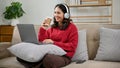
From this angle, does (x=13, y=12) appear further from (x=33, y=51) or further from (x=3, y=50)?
(x=33, y=51)

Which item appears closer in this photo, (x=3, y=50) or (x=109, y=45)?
(x=109, y=45)

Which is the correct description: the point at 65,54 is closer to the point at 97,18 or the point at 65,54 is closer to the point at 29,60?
the point at 29,60

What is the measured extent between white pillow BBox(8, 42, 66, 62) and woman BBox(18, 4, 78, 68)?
4 cm

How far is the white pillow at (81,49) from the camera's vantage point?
2.05 meters

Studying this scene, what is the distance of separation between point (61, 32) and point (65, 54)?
0.26 m

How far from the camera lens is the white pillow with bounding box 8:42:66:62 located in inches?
67.4

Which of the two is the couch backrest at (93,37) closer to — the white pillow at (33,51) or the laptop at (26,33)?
the white pillow at (33,51)

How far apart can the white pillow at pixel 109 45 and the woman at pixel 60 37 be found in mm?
249

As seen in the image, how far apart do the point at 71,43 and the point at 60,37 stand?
0.15m

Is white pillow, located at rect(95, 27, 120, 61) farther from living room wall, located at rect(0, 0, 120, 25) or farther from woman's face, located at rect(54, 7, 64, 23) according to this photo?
living room wall, located at rect(0, 0, 120, 25)

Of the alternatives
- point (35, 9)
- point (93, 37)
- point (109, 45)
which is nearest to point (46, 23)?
point (93, 37)

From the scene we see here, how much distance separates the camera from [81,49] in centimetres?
207

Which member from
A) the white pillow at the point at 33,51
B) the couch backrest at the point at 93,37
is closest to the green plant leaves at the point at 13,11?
the couch backrest at the point at 93,37

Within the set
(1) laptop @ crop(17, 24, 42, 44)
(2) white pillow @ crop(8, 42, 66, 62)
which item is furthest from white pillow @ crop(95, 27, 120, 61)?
(1) laptop @ crop(17, 24, 42, 44)
